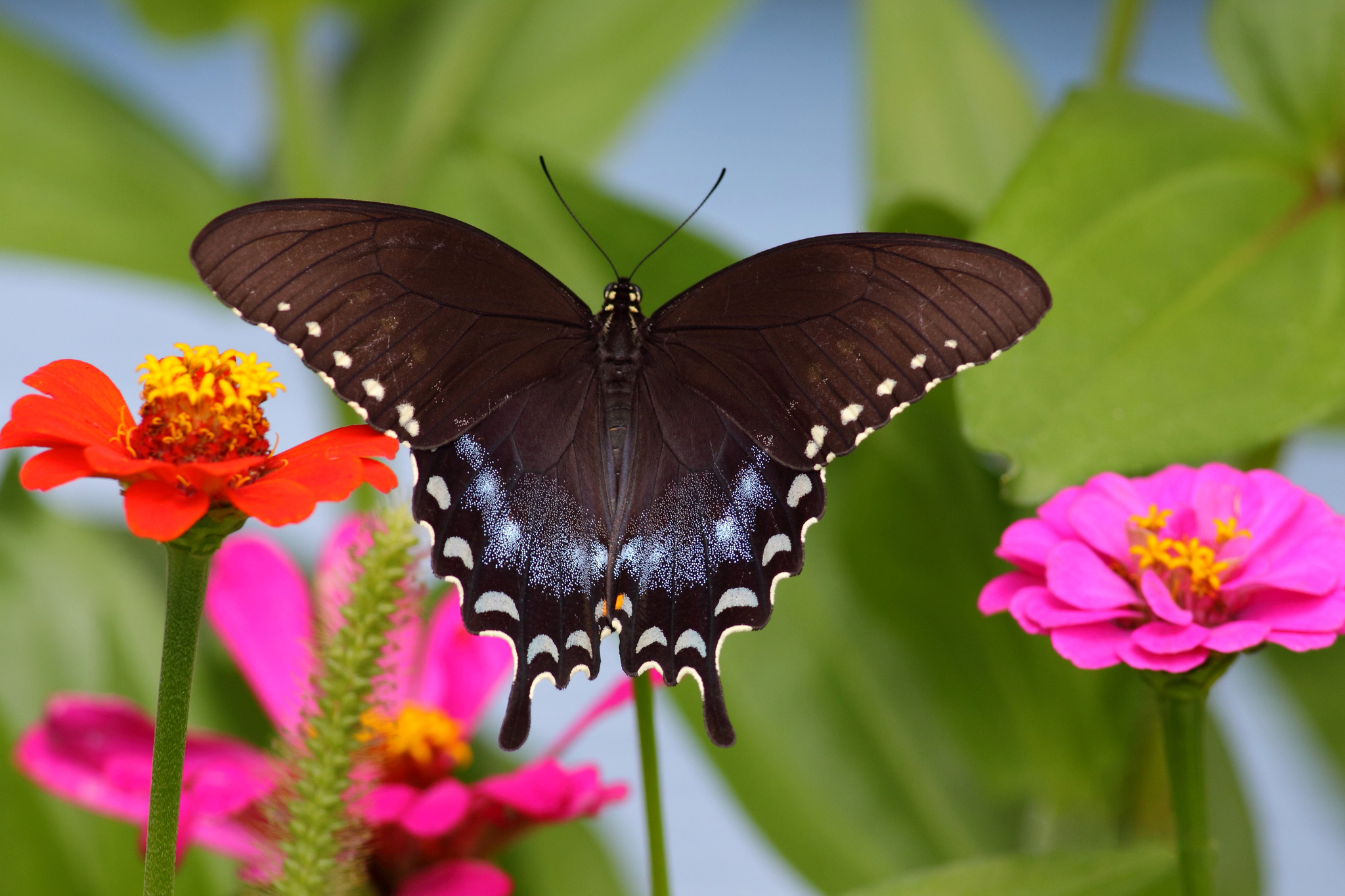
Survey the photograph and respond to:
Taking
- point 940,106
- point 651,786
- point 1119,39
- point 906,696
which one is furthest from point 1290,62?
point 651,786

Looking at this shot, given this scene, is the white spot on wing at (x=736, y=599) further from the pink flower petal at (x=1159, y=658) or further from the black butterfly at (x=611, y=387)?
the pink flower petal at (x=1159, y=658)

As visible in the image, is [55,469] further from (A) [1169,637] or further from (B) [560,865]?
(B) [560,865]

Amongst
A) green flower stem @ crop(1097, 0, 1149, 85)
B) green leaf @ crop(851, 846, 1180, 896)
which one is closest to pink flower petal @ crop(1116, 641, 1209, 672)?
green leaf @ crop(851, 846, 1180, 896)

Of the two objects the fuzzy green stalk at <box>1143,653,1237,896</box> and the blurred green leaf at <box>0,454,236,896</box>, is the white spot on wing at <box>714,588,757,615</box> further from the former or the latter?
the blurred green leaf at <box>0,454,236,896</box>

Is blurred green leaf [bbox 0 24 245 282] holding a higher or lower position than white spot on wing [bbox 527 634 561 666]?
higher

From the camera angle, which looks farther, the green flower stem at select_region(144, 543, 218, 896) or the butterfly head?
the butterfly head

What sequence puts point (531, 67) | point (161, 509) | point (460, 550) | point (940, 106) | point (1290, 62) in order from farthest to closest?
point (531, 67), point (940, 106), point (1290, 62), point (460, 550), point (161, 509)

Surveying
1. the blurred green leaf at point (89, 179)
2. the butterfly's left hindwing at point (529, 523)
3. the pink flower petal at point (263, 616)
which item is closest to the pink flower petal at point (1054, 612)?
the butterfly's left hindwing at point (529, 523)
